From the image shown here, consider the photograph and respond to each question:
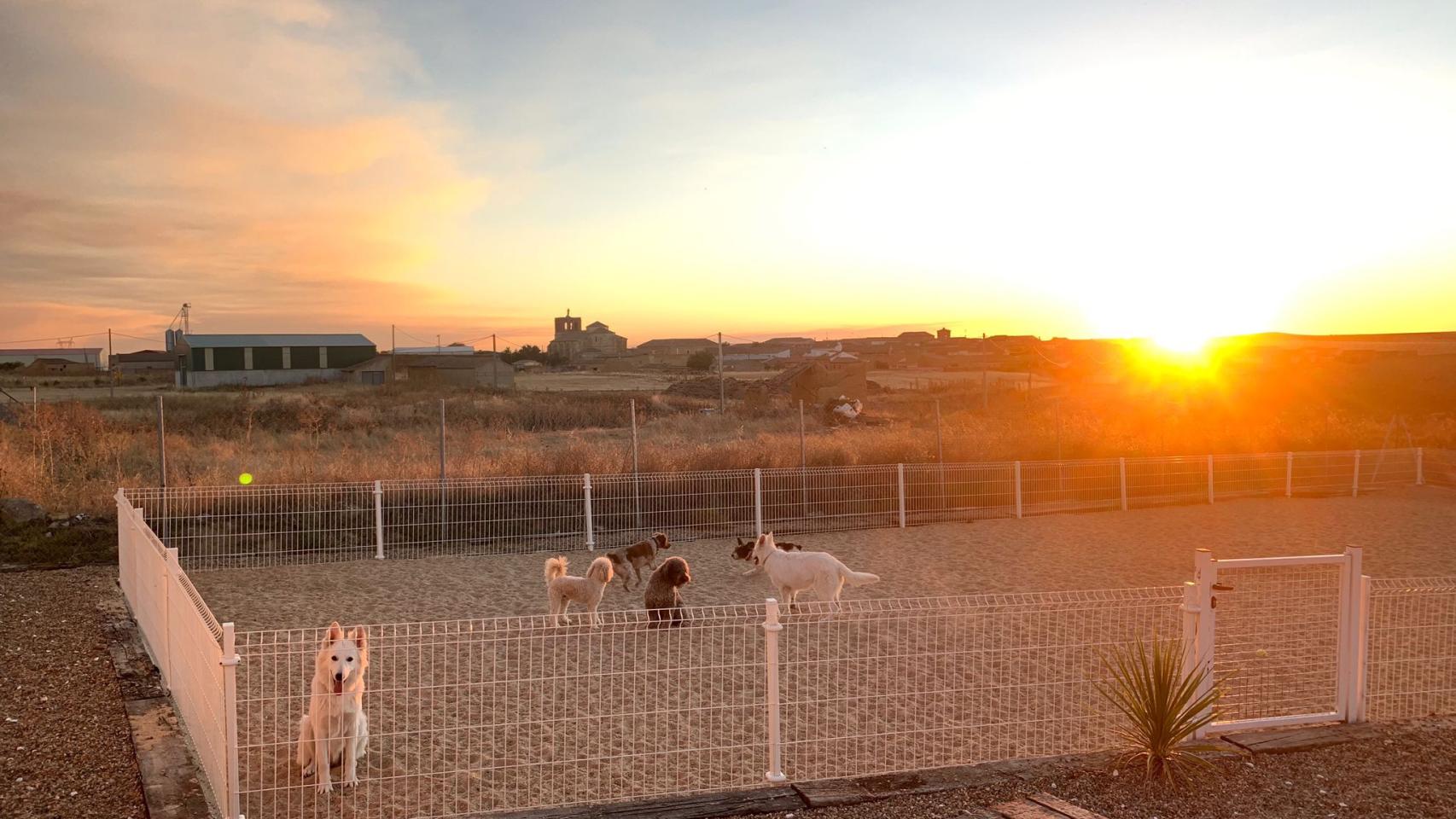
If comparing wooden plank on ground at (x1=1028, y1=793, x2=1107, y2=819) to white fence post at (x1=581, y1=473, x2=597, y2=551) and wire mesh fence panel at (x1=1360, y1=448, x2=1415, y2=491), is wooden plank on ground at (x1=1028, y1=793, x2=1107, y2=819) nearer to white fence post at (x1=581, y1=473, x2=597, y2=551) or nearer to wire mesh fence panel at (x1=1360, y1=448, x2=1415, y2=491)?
white fence post at (x1=581, y1=473, x2=597, y2=551)

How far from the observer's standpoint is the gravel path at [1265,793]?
15.6 ft

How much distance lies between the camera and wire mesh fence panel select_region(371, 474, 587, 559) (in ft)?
43.4

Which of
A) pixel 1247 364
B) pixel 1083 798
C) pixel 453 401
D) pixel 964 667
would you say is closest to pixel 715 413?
pixel 453 401

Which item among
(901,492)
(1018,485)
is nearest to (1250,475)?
(1018,485)

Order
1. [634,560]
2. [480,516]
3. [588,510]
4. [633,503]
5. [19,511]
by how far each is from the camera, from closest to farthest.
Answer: [634,560]
[19,511]
[588,510]
[480,516]
[633,503]

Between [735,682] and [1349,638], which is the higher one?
[1349,638]

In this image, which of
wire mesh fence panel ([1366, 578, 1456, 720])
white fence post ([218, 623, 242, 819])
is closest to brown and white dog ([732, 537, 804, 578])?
wire mesh fence panel ([1366, 578, 1456, 720])

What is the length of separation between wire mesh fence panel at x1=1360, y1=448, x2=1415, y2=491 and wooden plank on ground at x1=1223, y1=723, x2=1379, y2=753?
1570 centimetres

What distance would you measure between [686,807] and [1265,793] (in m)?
2.99

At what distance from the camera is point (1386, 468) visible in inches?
779

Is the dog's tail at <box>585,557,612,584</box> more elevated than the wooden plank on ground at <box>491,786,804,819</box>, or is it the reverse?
the dog's tail at <box>585,557,612,584</box>

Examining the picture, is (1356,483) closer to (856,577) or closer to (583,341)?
(856,577)

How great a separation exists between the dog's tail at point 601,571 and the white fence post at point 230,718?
4.32 meters

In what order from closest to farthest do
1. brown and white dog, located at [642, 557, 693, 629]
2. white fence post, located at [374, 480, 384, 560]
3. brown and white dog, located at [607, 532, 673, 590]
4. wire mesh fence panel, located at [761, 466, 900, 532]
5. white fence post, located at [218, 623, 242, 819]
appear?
1. white fence post, located at [218, 623, 242, 819]
2. brown and white dog, located at [642, 557, 693, 629]
3. brown and white dog, located at [607, 532, 673, 590]
4. white fence post, located at [374, 480, 384, 560]
5. wire mesh fence panel, located at [761, 466, 900, 532]
